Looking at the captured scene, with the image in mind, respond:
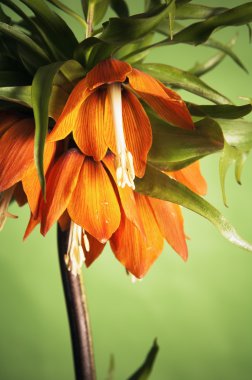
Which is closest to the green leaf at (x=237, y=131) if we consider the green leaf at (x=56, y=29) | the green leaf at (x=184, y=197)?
the green leaf at (x=184, y=197)

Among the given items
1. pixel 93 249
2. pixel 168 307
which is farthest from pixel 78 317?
pixel 168 307

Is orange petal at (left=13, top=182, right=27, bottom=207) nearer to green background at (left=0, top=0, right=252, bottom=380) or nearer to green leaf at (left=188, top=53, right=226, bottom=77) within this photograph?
green leaf at (left=188, top=53, right=226, bottom=77)

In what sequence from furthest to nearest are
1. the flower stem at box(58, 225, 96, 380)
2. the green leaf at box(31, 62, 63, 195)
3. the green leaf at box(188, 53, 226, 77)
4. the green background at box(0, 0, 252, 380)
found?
1. the green background at box(0, 0, 252, 380)
2. the green leaf at box(188, 53, 226, 77)
3. the flower stem at box(58, 225, 96, 380)
4. the green leaf at box(31, 62, 63, 195)

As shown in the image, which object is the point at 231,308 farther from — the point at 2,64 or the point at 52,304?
the point at 2,64

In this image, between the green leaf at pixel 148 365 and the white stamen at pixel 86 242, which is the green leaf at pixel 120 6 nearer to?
the white stamen at pixel 86 242

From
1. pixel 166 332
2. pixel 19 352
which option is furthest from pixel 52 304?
pixel 166 332

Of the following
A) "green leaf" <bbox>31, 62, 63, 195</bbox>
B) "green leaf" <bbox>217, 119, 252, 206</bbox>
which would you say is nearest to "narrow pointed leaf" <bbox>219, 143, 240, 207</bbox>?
"green leaf" <bbox>217, 119, 252, 206</bbox>

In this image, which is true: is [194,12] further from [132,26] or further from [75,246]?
[75,246]
